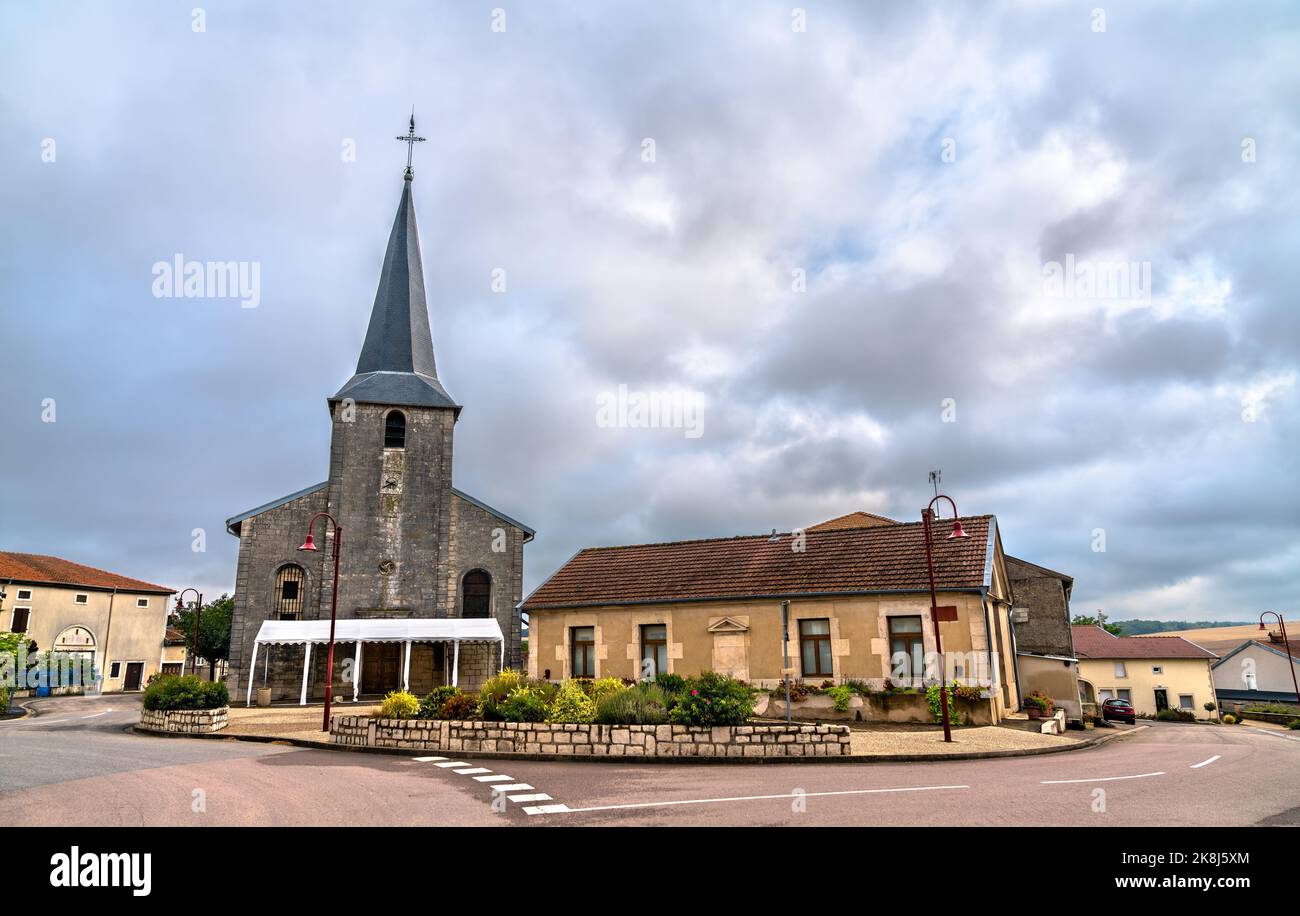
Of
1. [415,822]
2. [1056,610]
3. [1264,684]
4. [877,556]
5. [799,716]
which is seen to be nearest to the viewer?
[415,822]

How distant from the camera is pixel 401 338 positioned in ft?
114

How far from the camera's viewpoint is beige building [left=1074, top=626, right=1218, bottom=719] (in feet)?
168

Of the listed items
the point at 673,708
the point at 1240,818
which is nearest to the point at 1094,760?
the point at 1240,818

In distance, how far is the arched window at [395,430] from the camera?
105 ft

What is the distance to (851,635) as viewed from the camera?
19.9 m

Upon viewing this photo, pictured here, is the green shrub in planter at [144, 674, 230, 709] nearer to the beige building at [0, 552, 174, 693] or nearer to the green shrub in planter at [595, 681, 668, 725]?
the green shrub in planter at [595, 681, 668, 725]

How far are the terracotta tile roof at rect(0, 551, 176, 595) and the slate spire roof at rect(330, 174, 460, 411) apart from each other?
24.3 metres

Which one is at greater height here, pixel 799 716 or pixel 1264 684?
pixel 799 716

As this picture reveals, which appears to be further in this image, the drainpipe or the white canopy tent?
the drainpipe

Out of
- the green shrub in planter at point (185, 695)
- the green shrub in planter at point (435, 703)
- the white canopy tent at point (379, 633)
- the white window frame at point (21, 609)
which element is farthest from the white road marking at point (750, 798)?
the white window frame at point (21, 609)

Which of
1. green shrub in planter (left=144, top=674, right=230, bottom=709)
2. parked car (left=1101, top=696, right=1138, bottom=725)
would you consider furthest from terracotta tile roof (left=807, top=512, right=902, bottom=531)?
green shrub in planter (left=144, top=674, right=230, bottom=709)

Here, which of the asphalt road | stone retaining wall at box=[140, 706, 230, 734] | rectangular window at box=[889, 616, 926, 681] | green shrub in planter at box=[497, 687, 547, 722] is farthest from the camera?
rectangular window at box=[889, 616, 926, 681]
